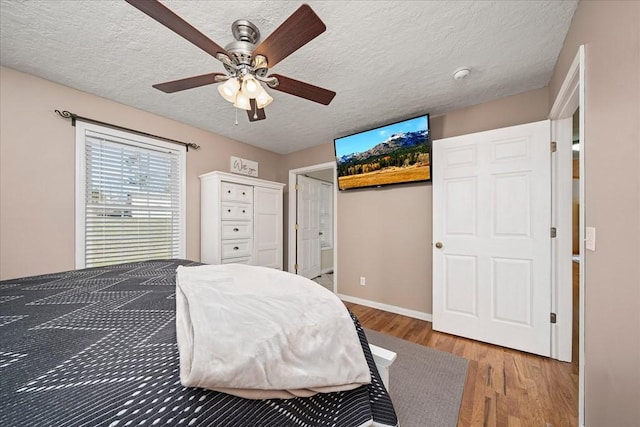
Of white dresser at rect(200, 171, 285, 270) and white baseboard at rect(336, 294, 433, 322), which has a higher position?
white dresser at rect(200, 171, 285, 270)

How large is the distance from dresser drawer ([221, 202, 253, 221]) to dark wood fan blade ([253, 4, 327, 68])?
1.99m

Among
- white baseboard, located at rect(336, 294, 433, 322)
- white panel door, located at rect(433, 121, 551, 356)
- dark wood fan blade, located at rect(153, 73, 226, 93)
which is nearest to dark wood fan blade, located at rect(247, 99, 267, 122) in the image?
dark wood fan blade, located at rect(153, 73, 226, 93)

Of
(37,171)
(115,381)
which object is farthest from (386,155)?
(37,171)

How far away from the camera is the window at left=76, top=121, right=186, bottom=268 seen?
219cm

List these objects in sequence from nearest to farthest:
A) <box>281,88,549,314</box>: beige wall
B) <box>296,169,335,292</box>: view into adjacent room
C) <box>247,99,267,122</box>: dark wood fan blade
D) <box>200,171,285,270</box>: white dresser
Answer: <box>247,99,267,122</box>: dark wood fan blade < <box>281,88,549,314</box>: beige wall < <box>200,171,285,270</box>: white dresser < <box>296,169,335,292</box>: view into adjacent room

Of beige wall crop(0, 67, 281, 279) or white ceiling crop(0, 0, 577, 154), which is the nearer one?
white ceiling crop(0, 0, 577, 154)

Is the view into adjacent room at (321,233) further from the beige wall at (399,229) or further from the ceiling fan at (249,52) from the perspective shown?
the ceiling fan at (249,52)

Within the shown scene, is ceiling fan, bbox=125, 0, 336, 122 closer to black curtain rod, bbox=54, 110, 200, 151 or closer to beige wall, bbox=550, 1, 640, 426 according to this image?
beige wall, bbox=550, 1, 640, 426

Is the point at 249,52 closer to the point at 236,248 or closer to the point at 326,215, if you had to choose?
the point at 236,248

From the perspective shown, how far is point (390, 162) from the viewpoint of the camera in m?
2.77

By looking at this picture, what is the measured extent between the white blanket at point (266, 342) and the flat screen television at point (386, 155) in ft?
6.99

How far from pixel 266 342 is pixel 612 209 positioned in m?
1.42

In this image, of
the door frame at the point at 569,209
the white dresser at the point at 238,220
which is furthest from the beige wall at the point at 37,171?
the door frame at the point at 569,209

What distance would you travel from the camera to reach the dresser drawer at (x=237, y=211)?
2.88 metres
